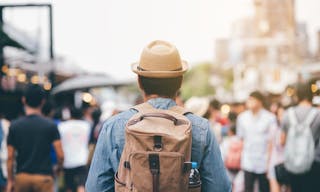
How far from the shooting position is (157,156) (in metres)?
2.73

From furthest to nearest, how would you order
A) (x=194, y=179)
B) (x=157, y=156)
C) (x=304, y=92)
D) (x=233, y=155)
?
(x=233, y=155), (x=304, y=92), (x=194, y=179), (x=157, y=156)

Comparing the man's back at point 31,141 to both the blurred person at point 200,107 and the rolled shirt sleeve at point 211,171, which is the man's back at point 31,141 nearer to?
the blurred person at point 200,107

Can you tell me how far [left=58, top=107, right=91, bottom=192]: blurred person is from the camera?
30.5ft

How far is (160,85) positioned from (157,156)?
48 cm

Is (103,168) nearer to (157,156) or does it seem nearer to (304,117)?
(157,156)

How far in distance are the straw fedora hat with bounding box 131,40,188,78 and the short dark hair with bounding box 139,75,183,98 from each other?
3 centimetres

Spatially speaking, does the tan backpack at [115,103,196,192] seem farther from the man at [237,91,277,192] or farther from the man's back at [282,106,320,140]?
the man at [237,91,277,192]

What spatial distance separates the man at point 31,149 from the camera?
6086 mm

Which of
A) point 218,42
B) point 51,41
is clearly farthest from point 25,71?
point 218,42

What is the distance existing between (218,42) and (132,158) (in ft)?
611

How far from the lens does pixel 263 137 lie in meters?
8.85

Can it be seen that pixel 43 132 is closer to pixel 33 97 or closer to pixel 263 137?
pixel 33 97

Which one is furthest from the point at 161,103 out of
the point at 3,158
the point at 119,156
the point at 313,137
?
the point at 3,158

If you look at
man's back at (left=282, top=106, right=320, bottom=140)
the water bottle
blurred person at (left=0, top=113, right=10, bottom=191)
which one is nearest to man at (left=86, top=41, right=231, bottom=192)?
the water bottle
